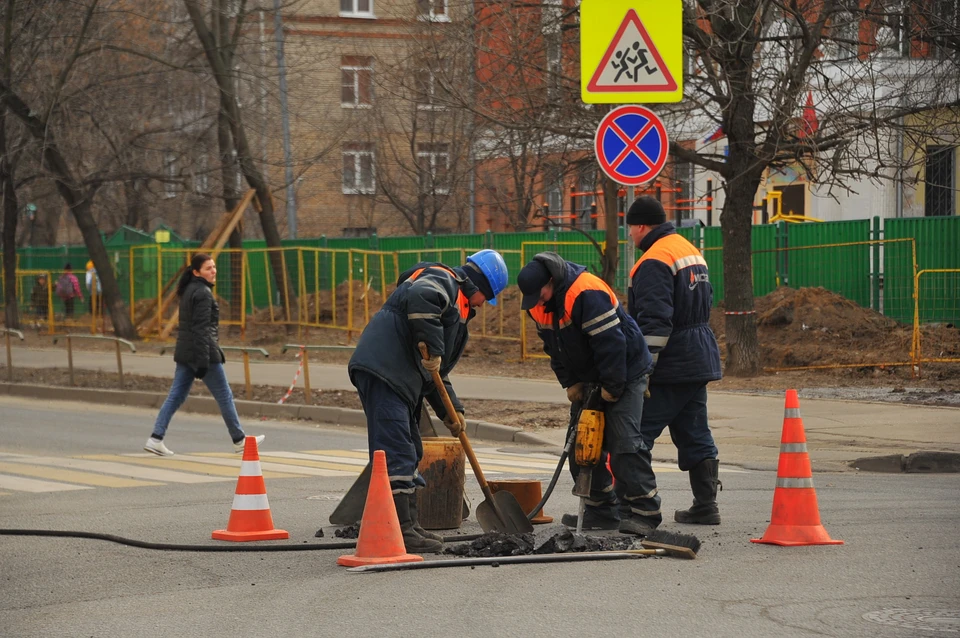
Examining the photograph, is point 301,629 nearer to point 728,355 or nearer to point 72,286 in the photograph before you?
point 728,355

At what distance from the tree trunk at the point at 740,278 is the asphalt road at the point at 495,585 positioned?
29.1 feet

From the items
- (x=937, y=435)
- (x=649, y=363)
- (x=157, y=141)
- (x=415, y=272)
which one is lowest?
(x=937, y=435)

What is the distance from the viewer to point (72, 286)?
37469 millimetres

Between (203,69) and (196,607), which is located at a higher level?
(203,69)

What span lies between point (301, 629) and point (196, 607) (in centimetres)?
74

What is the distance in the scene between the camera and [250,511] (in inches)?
314

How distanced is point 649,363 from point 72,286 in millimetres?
32166

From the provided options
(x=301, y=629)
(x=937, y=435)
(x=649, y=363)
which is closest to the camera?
(x=301, y=629)

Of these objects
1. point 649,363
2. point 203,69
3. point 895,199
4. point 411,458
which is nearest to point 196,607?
point 411,458

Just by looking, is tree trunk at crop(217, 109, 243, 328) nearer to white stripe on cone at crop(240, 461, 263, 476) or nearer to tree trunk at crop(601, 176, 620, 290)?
tree trunk at crop(601, 176, 620, 290)

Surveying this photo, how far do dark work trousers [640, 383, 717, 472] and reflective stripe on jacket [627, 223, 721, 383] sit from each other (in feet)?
0.36

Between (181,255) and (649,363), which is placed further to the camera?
(181,255)

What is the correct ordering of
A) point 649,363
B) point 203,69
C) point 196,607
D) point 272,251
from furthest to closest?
point 272,251 < point 203,69 < point 649,363 < point 196,607

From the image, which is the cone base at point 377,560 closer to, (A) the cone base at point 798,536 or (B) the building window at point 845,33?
(A) the cone base at point 798,536
